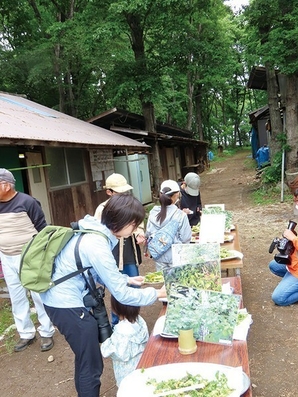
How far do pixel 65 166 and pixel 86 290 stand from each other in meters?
6.60

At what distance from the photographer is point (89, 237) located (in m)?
2.03

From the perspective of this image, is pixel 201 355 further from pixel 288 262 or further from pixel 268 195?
pixel 268 195

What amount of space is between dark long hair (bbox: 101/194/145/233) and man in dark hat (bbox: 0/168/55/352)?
1.73 m

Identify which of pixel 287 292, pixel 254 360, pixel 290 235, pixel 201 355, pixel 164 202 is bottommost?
pixel 254 360

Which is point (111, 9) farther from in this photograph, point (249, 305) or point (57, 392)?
point (57, 392)

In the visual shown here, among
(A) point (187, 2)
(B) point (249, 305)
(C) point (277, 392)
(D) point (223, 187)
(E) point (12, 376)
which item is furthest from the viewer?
(D) point (223, 187)

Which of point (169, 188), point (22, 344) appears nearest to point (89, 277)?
point (169, 188)

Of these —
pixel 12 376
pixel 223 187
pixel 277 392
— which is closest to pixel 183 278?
pixel 277 392

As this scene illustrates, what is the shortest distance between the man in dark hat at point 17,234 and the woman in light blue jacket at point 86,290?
156 centimetres

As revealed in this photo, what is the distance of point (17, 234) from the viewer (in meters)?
3.56

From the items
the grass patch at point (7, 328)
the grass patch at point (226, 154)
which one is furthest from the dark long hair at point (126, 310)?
the grass patch at point (226, 154)

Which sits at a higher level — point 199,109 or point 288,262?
point 199,109

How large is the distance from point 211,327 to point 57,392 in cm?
190

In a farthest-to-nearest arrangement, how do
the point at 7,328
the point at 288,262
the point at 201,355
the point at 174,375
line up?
the point at 7,328 < the point at 288,262 < the point at 201,355 < the point at 174,375
